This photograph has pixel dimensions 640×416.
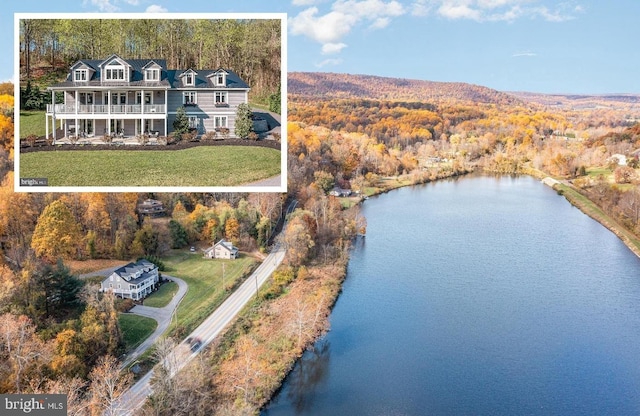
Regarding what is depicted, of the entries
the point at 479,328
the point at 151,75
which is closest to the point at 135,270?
the point at 151,75

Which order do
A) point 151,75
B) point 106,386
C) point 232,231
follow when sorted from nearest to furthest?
point 151,75 → point 106,386 → point 232,231

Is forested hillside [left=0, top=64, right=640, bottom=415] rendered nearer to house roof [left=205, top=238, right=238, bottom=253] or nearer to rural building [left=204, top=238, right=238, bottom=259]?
house roof [left=205, top=238, right=238, bottom=253]

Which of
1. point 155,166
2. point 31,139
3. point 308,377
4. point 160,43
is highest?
point 160,43

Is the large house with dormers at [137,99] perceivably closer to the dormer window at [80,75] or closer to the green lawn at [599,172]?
the dormer window at [80,75]

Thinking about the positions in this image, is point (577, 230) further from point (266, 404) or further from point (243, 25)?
point (243, 25)

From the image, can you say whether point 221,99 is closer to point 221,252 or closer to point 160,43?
point 160,43

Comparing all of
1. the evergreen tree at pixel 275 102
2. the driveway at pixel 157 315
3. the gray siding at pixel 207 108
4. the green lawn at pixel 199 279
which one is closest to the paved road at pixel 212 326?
the green lawn at pixel 199 279

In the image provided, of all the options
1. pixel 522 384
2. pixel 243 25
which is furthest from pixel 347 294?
pixel 243 25
